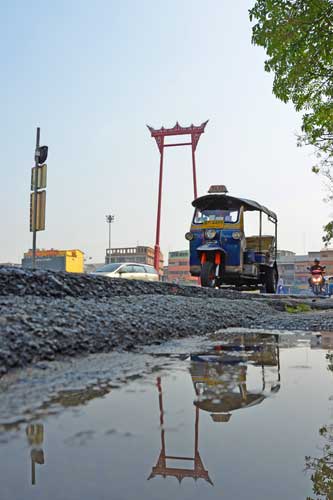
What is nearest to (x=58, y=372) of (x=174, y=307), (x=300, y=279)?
(x=174, y=307)

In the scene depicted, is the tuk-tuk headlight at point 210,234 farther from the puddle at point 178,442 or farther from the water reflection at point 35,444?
the water reflection at point 35,444

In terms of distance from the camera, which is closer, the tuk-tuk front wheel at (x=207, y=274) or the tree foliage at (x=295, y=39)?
the tree foliage at (x=295, y=39)

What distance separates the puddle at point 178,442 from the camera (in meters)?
0.89

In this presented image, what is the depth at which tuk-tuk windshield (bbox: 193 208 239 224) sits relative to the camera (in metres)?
11.1

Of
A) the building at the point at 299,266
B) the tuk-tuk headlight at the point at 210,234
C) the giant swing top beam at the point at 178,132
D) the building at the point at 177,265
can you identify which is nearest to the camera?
the tuk-tuk headlight at the point at 210,234

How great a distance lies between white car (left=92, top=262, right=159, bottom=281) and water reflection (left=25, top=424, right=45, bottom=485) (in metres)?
13.3

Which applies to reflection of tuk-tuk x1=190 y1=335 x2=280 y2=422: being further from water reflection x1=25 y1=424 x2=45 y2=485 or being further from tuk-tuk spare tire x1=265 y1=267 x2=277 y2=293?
tuk-tuk spare tire x1=265 y1=267 x2=277 y2=293

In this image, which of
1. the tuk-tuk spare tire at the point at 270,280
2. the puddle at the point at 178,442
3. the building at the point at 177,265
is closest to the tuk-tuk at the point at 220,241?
the tuk-tuk spare tire at the point at 270,280

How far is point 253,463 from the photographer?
1.01 m

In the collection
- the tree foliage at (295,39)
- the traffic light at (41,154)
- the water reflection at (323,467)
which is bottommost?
the water reflection at (323,467)

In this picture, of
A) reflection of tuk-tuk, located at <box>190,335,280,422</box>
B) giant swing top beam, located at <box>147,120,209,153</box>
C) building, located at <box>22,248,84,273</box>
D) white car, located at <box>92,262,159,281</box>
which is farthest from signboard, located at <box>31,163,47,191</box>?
building, located at <box>22,248,84,273</box>

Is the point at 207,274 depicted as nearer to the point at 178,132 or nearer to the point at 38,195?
the point at 38,195

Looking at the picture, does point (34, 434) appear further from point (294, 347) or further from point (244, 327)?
point (244, 327)

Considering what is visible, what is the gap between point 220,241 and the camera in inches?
427
